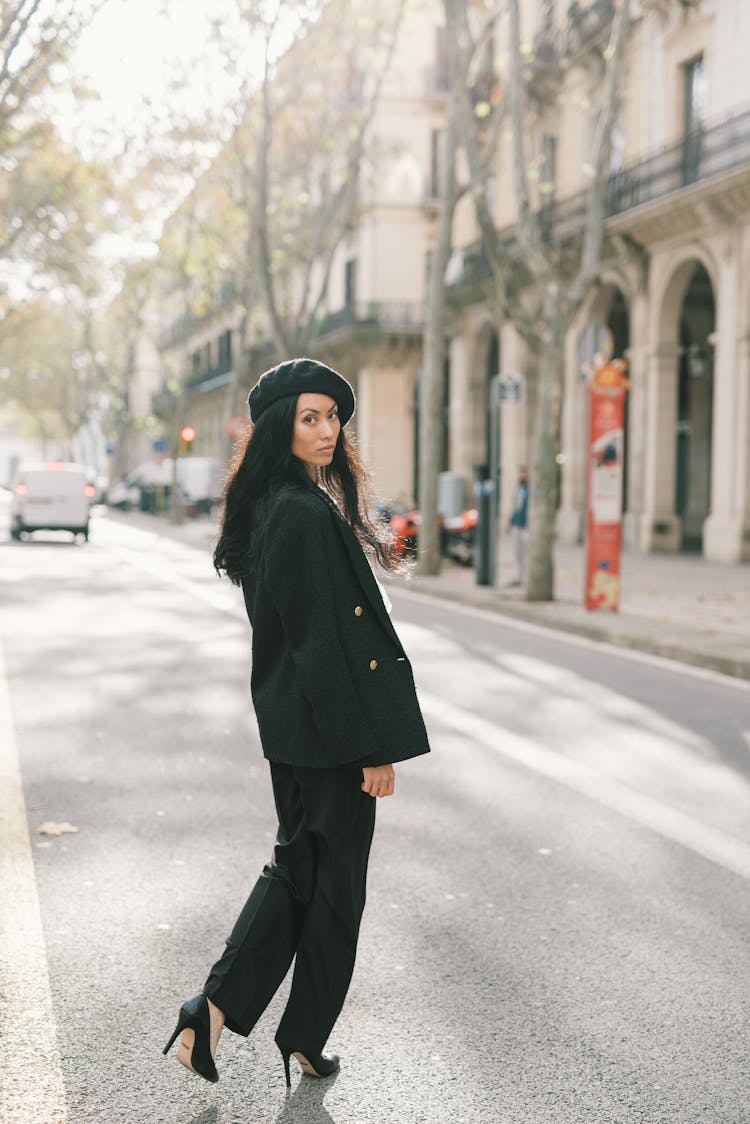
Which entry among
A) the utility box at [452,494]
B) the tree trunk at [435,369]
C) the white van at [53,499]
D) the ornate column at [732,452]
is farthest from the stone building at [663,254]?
the white van at [53,499]

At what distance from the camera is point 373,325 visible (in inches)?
1631

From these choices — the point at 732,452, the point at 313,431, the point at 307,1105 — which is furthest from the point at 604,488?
the point at 307,1105

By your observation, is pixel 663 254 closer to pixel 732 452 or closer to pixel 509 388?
pixel 732 452

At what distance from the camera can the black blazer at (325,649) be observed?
117 inches

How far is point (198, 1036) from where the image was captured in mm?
3051

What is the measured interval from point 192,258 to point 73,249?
36.6 feet

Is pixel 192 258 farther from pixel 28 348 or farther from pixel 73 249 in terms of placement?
pixel 28 348

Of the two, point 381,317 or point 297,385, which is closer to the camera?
point 297,385

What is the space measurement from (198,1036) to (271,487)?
118cm

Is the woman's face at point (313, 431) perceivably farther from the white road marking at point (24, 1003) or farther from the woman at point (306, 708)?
the white road marking at point (24, 1003)

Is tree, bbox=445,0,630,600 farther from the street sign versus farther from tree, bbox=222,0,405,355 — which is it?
tree, bbox=222,0,405,355

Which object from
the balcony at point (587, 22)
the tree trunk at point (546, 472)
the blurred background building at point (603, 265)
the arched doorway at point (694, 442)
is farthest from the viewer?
the arched doorway at point (694, 442)

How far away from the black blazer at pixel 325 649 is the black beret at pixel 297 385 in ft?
0.68

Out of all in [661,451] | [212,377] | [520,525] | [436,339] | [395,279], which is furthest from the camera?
[212,377]
